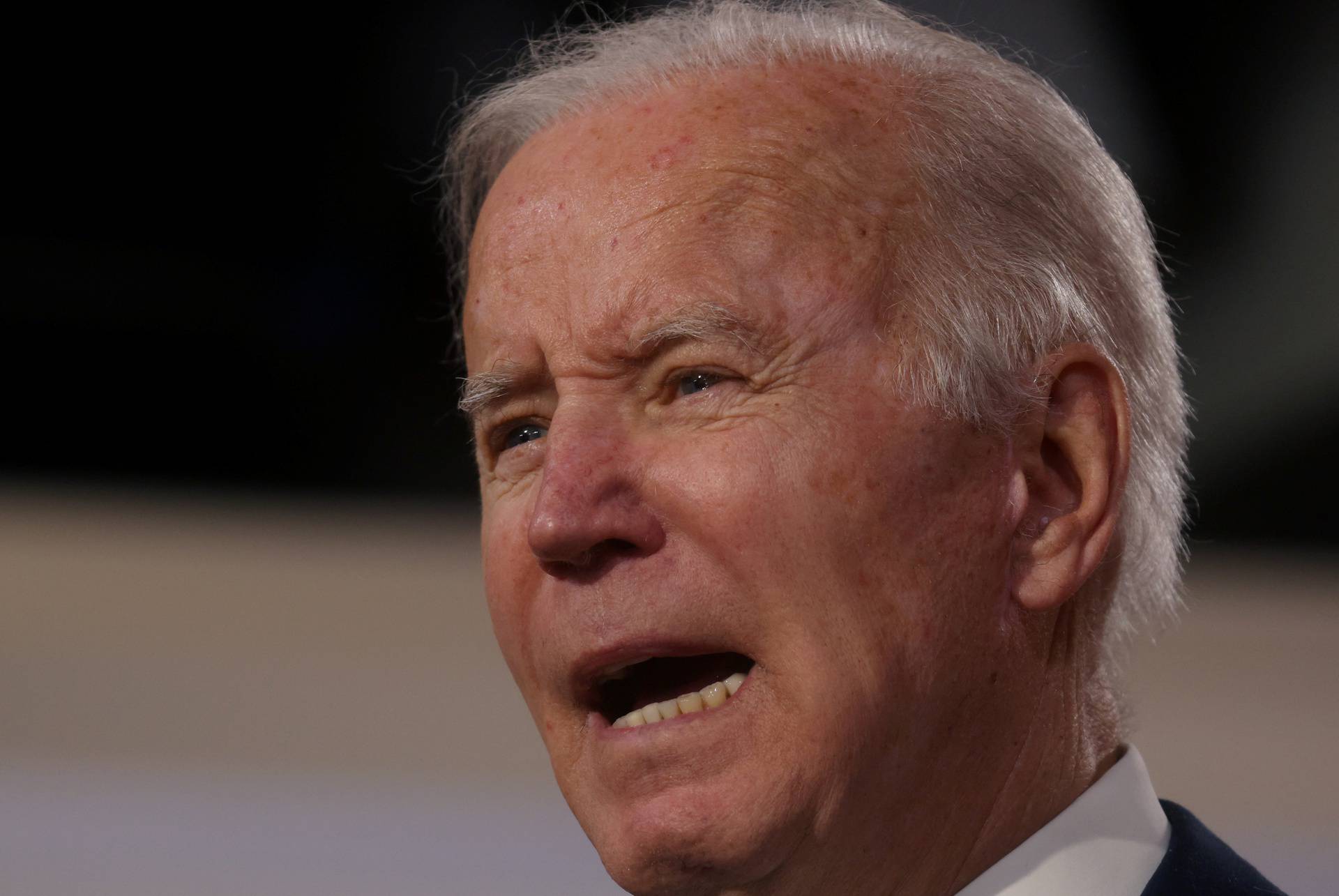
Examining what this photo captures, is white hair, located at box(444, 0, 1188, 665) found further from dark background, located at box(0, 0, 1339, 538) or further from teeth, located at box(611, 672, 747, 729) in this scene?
A: dark background, located at box(0, 0, 1339, 538)

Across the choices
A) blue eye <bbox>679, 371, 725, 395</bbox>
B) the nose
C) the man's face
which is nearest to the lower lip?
the man's face

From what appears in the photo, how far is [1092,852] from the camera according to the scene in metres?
1.37

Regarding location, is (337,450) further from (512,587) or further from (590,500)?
(590,500)

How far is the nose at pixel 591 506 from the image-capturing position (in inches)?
49.6

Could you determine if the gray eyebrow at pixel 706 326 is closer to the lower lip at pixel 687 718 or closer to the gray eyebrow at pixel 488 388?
the gray eyebrow at pixel 488 388

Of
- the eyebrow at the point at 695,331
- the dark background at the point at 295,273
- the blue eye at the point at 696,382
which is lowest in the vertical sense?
the blue eye at the point at 696,382

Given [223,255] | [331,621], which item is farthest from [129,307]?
[331,621]

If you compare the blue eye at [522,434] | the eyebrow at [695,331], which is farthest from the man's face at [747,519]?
the blue eye at [522,434]

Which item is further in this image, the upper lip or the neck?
the neck

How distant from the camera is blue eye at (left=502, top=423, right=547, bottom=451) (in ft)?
5.04

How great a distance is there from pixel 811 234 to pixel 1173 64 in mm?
1626

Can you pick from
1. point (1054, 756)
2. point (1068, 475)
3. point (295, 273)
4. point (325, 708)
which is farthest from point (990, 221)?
point (325, 708)

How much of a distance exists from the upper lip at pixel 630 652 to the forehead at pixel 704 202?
0.32 metres

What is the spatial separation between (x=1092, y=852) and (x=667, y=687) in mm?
483
